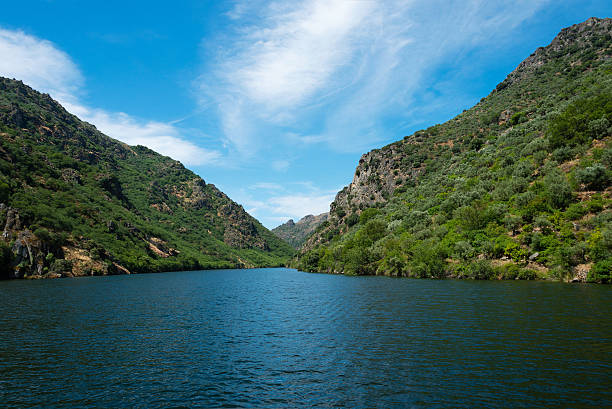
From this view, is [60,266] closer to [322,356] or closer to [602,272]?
[322,356]

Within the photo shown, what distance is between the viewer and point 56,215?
124 m

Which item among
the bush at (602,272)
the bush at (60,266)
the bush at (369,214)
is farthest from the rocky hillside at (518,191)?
the bush at (60,266)

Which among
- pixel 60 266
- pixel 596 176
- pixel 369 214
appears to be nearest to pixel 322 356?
pixel 596 176

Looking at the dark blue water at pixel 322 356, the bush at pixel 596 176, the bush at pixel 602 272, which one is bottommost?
the dark blue water at pixel 322 356

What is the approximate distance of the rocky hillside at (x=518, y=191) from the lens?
6412 cm

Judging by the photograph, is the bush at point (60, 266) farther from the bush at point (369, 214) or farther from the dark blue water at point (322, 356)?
the bush at point (369, 214)

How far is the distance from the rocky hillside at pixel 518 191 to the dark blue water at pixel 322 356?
82.1ft

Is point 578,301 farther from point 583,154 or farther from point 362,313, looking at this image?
point 583,154

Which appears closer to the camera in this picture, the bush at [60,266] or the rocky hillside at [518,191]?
the rocky hillside at [518,191]

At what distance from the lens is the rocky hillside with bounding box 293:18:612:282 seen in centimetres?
6412

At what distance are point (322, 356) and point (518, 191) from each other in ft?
265

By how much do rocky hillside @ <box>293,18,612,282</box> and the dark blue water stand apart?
82.1 feet

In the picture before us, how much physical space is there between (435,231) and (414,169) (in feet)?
264

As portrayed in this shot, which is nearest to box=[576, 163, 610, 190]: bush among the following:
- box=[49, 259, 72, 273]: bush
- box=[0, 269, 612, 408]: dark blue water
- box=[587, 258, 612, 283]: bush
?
box=[587, 258, 612, 283]: bush
